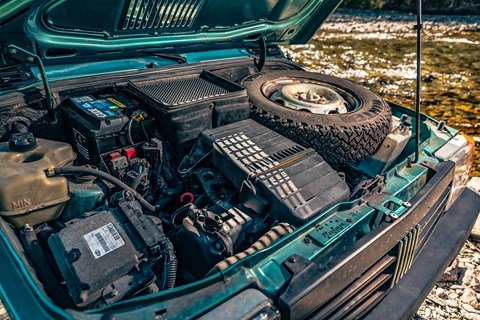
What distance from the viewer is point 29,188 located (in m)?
1.76

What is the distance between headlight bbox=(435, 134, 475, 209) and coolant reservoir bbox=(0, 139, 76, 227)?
2.15 meters

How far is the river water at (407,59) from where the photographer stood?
17.8ft

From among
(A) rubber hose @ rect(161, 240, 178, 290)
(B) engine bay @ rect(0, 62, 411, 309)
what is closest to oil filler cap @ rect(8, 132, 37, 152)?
(B) engine bay @ rect(0, 62, 411, 309)

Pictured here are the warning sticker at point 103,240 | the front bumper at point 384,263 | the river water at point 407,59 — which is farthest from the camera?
the river water at point 407,59

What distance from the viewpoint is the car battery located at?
207 cm

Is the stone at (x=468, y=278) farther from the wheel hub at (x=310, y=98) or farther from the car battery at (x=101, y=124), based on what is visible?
the car battery at (x=101, y=124)

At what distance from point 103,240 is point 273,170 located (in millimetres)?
856

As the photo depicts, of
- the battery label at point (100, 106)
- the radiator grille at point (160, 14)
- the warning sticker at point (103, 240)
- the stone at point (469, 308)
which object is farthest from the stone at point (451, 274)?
the radiator grille at point (160, 14)

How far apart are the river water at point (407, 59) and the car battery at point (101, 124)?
3237 millimetres

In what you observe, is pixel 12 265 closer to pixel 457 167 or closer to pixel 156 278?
pixel 156 278

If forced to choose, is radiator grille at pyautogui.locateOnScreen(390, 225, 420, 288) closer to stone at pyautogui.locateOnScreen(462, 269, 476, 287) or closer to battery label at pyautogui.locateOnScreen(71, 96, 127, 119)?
stone at pyautogui.locateOnScreen(462, 269, 476, 287)

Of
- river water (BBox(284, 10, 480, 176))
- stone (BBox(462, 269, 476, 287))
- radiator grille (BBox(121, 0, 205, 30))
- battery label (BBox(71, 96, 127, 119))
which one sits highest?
radiator grille (BBox(121, 0, 205, 30))

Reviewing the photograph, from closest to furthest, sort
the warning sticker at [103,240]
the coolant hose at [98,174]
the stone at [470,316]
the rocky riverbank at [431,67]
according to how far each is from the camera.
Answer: the warning sticker at [103,240] → the coolant hose at [98,174] → the stone at [470,316] → the rocky riverbank at [431,67]

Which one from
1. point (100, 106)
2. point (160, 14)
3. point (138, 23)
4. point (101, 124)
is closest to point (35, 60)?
point (100, 106)
